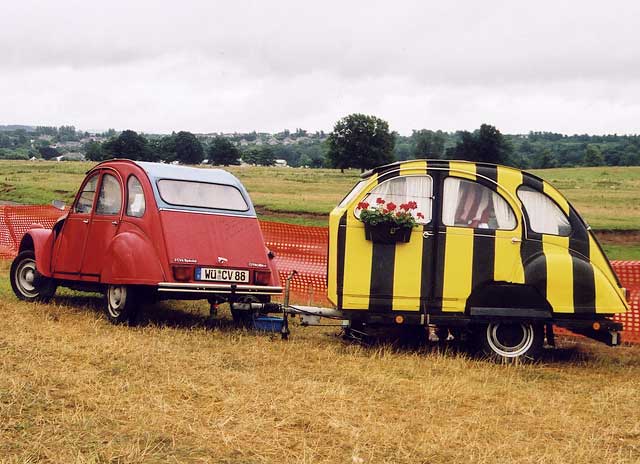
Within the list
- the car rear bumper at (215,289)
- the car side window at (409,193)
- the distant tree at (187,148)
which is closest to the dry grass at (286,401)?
the car rear bumper at (215,289)

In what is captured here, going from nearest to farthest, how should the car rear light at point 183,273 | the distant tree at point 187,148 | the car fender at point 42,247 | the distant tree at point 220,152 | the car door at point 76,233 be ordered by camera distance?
the car rear light at point 183,273, the car door at point 76,233, the car fender at point 42,247, the distant tree at point 187,148, the distant tree at point 220,152

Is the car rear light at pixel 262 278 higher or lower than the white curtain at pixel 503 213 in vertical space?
lower

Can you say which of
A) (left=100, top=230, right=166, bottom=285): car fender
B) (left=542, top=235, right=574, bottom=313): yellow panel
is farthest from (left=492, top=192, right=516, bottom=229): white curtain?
(left=100, top=230, right=166, bottom=285): car fender

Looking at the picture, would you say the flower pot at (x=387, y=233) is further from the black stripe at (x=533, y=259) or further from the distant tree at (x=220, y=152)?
the distant tree at (x=220, y=152)

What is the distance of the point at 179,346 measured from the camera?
9477 millimetres

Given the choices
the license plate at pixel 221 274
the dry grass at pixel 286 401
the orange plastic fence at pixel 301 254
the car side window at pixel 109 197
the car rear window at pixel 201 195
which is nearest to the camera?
the dry grass at pixel 286 401

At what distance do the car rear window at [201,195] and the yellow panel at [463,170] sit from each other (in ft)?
10.1

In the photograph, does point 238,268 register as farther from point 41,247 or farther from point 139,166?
point 41,247

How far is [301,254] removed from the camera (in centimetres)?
1859

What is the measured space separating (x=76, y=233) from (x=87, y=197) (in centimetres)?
52

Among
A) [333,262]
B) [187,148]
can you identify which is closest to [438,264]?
[333,262]

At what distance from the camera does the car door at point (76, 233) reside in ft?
39.3

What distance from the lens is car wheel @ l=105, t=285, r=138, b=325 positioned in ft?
35.2

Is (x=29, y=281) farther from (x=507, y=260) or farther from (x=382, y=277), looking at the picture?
(x=507, y=260)
